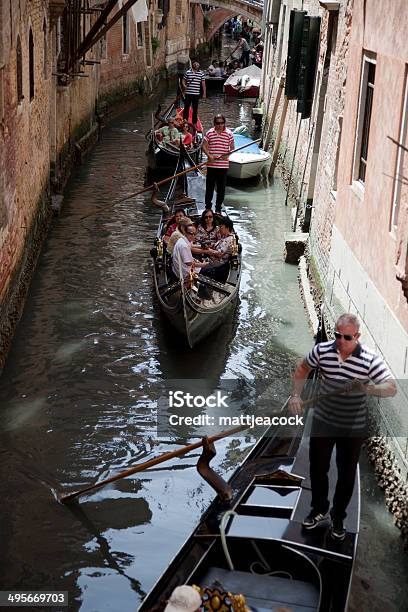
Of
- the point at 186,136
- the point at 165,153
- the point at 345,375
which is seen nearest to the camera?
the point at 345,375

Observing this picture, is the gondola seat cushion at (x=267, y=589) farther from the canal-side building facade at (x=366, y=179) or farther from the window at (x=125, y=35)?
the window at (x=125, y=35)

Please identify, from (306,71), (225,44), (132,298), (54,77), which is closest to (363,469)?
(132,298)

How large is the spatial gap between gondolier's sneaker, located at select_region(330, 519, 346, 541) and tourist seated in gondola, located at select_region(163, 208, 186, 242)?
3685mm

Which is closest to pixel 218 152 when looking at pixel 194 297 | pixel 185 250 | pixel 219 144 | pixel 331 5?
pixel 219 144

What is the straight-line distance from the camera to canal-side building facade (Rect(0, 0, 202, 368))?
6.12 metres

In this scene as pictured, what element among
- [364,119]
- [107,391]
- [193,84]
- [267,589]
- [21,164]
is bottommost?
[107,391]

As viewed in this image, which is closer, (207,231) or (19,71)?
(19,71)

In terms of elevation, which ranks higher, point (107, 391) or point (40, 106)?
point (40, 106)

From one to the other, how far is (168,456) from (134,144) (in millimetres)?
10673

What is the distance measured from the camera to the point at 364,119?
5.88 m

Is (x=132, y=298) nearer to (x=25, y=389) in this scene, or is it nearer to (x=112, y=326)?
(x=112, y=326)

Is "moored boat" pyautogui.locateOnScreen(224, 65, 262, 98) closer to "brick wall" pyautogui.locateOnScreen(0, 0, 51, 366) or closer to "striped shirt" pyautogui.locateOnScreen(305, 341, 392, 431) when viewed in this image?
"brick wall" pyautogui.locateOnScreen(0, 0, 51, 366)

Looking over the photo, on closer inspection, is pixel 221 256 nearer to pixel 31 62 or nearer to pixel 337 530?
pixel 31 62

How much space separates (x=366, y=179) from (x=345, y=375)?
7.33 feet
